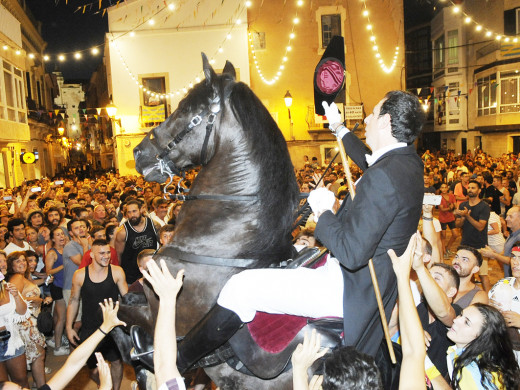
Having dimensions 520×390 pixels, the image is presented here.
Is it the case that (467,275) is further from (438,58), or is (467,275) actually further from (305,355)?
(438,58)

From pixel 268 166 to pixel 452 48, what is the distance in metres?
36.6

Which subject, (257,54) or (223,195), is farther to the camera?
(257,54)

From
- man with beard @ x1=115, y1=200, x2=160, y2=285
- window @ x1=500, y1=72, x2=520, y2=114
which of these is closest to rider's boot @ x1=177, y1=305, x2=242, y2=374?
man with beard @ x1=115, y1=200, x2=160, y2=285

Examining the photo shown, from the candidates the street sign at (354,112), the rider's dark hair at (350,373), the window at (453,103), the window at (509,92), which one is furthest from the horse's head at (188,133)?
the window at (453,103)

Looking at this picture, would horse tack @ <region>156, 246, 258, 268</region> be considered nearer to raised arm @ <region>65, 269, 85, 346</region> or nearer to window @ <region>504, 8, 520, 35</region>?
raised arm @ <region>65, 269, 85, 346</region>

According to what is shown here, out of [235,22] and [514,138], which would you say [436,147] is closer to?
[514,138]

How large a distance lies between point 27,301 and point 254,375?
137 inches

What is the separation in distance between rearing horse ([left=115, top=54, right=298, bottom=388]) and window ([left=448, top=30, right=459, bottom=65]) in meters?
36.1

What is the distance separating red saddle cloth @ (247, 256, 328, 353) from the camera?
109 inches

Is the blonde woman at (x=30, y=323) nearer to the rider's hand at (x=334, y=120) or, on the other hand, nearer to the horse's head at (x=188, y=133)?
the horse's head at (x=188, y=133)

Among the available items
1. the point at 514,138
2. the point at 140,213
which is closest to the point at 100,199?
the point at 140,213

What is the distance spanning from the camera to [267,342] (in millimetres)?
2785

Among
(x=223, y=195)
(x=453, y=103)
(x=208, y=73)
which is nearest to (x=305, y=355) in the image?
(x=223, y=195)

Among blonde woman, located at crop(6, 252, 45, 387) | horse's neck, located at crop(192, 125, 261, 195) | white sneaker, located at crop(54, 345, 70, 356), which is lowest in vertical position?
white sneaker, located at crop(54, 345, 70, 356)
